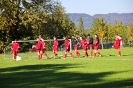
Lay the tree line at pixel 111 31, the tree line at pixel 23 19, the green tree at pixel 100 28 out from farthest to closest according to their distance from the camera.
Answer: the green tree at pixel 100 28
the tree line at pixel 111 31
the tree line at pixel 23 19

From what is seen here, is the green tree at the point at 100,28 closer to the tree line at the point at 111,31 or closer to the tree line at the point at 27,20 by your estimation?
the tree line at the point at 111,31

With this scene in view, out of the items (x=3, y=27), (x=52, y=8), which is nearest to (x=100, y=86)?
(x=3, y=27)

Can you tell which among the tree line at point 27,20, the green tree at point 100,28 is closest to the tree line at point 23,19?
the tree line at point 27,20

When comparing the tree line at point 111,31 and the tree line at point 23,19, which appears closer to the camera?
the tree line at point 23,19

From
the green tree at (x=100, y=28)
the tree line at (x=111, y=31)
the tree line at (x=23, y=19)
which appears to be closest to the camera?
the tree line at (x=23, y=19)

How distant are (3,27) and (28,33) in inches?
284

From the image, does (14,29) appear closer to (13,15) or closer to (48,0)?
(13,15)

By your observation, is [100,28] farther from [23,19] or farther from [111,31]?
[23,19]

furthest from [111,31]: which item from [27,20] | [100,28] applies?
[27,20]

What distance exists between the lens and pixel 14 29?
59.9 m

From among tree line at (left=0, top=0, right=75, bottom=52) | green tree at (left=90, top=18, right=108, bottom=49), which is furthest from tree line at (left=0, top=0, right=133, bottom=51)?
green tree at (left=90, top=18, right=108, bottom=49)

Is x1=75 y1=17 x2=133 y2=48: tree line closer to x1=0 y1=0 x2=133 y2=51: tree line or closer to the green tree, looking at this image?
the green tree

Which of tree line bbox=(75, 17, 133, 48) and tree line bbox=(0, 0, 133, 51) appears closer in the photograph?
tree line bbox=(0, 0, 133, 51)

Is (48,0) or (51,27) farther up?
(48,0)
